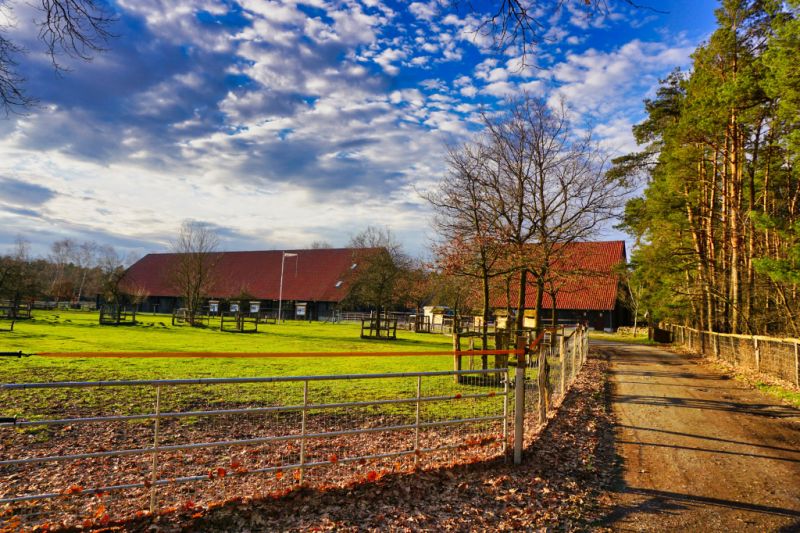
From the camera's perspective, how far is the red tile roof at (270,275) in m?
58.3

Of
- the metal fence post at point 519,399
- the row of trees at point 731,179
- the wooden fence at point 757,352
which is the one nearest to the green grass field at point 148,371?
the metal fence post at point 519,399

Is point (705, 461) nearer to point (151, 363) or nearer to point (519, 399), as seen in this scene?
point (519, 399)

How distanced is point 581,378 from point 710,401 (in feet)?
12.0

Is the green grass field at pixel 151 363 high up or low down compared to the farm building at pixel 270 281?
down

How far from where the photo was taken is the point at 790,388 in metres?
12.6

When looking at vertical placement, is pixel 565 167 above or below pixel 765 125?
below

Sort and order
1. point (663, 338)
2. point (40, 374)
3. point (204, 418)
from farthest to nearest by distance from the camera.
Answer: point (663, 338)
point (40, 374)
point (204, 418)

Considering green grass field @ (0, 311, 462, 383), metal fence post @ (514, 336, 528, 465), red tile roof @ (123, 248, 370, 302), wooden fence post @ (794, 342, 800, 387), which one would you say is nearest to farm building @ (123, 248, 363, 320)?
red tile roof @ (123, 248, 370, 302)

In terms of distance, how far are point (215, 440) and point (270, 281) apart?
184 feet

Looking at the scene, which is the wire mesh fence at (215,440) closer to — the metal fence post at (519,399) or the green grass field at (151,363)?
the metal fence post at (519,399)

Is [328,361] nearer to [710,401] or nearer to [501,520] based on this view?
[710,401]

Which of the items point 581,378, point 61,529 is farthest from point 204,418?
point 581,378

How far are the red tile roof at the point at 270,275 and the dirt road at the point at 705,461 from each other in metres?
45.3

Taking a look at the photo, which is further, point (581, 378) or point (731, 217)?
point (731, 217)
